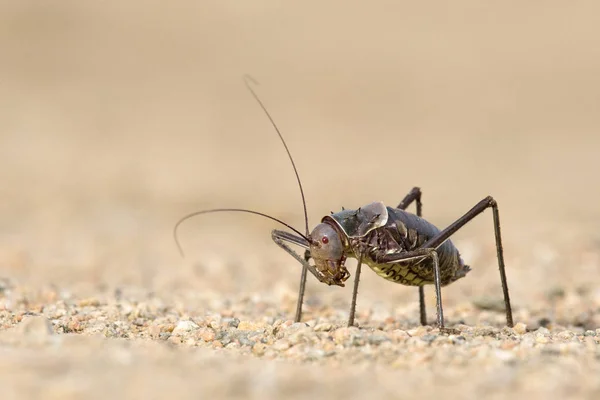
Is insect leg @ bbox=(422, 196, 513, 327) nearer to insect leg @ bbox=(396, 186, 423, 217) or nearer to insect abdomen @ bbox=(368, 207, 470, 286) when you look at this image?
insect abdomen @ bbox=(368, 207, 470, 286)

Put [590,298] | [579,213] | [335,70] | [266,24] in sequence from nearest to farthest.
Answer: [590,298], [579,213], [335,70], [266,24]

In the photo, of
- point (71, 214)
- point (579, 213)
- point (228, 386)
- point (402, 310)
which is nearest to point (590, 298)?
point (402, 310)

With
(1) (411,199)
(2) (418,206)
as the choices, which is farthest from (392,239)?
(2) (418,206)

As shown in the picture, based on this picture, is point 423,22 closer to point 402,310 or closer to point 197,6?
point 197,6

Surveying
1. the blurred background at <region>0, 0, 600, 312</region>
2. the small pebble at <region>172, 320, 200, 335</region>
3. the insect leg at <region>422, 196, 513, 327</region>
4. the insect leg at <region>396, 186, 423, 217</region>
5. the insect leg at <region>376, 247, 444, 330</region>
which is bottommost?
the small pebble at <region>172, 320, 200, 335</region>

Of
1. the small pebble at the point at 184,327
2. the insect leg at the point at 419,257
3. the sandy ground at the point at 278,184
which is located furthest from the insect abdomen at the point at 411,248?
the small pebble at the point at 184,327

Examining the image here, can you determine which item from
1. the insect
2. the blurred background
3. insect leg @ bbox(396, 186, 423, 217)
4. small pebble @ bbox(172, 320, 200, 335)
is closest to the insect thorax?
the insect
